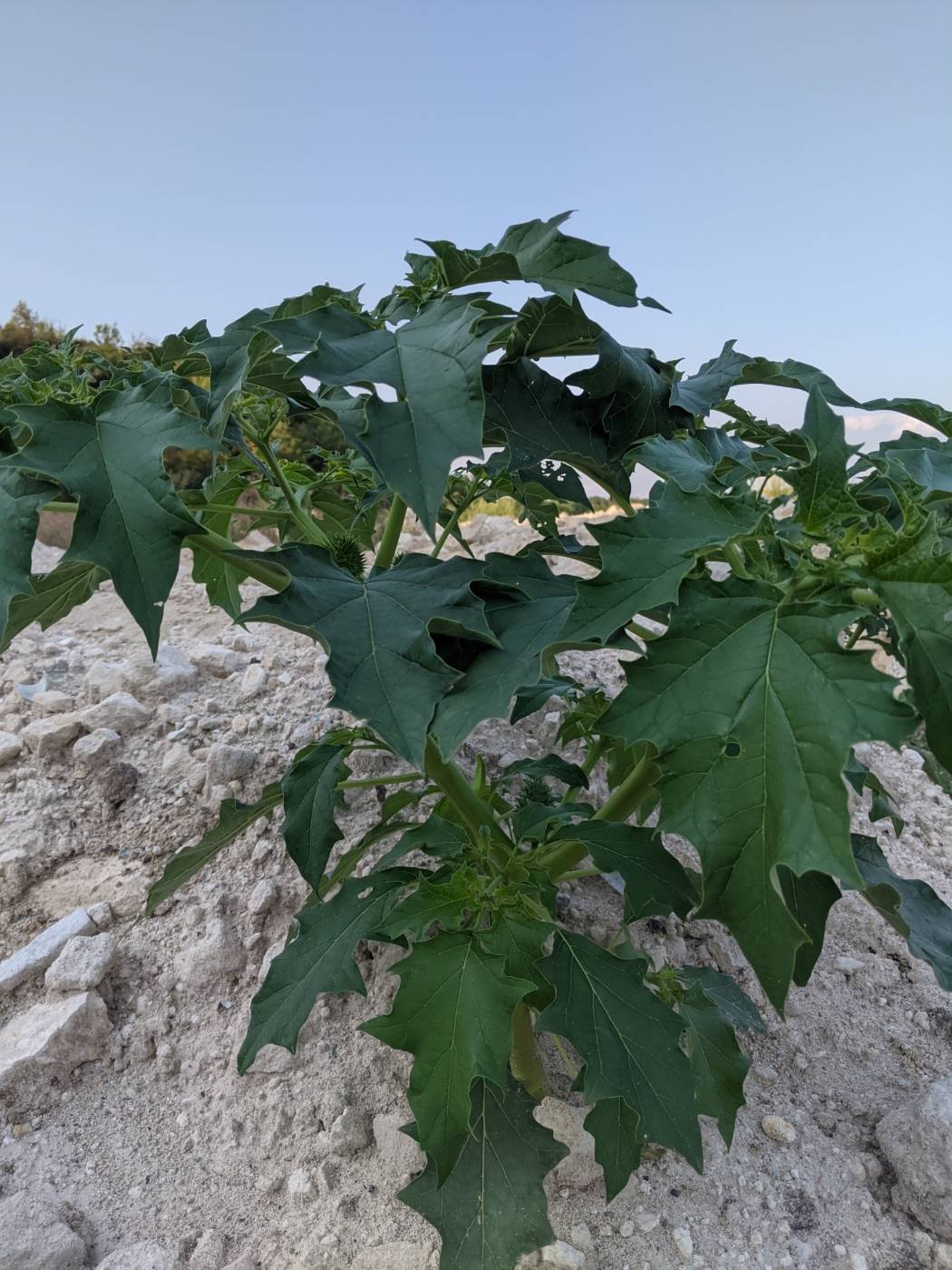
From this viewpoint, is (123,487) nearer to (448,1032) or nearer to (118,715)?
(448,1032)

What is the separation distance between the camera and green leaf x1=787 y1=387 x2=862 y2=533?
1.02 metres

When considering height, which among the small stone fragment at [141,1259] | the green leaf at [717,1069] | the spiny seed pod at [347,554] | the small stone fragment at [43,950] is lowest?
the small stone fragment at [141,1259]

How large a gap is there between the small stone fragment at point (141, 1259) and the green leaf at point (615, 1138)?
2.48 ft

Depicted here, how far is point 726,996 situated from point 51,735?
6.31 feet

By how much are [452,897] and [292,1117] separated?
0.77m

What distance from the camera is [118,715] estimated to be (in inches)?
107

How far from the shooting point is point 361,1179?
166 centimetres

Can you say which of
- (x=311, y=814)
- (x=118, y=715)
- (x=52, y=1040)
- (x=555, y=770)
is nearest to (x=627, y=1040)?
(x=555, y=770)

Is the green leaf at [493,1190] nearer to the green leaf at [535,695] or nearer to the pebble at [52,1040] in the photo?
the green leaf at [535,695]

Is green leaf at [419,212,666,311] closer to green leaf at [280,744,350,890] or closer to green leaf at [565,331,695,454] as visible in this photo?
green leaf at [565,331,695,454]

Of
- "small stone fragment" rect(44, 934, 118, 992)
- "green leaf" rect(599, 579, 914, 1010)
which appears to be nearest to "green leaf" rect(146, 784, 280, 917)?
"small stone fragment" rect(44, 934, 118, 992)

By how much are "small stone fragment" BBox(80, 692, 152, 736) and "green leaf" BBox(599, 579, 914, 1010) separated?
83.2 inches

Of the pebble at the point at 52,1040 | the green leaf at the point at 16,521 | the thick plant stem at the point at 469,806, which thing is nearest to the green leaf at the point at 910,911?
the thick plant stem at the point at 469,806

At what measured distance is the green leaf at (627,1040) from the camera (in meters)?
1.25
